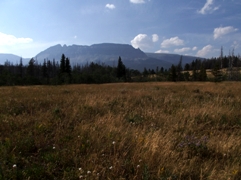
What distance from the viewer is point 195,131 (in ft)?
15.5

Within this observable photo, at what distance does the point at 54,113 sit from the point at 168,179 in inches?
168

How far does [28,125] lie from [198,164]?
13.6 ft

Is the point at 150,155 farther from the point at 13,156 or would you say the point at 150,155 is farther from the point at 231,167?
the point at 13,156

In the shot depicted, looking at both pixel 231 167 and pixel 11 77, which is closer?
pixel 231 167

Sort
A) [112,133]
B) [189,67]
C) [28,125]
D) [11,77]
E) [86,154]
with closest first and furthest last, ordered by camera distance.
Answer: [86,154] < [112,133] < [28,125] < [11,77] < [189,67]

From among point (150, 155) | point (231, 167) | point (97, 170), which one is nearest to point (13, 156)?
point (97, 170)

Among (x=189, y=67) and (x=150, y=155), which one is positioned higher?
(x=189, y=67)

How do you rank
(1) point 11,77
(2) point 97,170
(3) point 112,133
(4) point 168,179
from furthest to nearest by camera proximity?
1. (1) point 11,77
2. (3) point 112,133
3. (2) point 97,170
4. (4) point 168,179

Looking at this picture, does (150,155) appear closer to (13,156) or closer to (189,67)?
(13,156)

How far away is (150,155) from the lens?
10.3 feet

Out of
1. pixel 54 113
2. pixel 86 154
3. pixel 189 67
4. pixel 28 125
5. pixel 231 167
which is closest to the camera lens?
pixel 231 167

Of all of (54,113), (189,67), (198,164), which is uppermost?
(189,67)

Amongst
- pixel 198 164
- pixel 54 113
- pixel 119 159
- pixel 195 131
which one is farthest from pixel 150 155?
pixel 54 113

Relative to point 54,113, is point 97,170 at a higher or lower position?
→ lower
